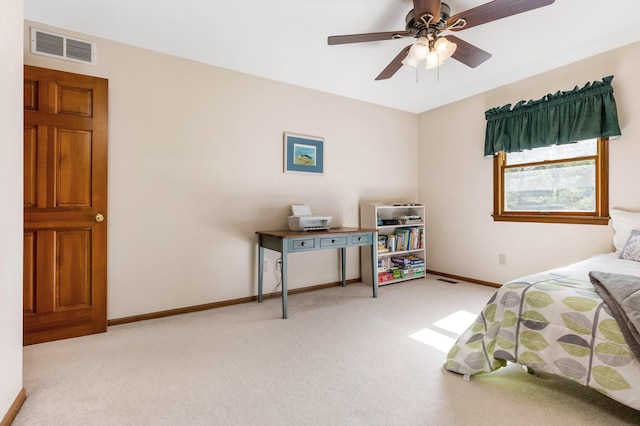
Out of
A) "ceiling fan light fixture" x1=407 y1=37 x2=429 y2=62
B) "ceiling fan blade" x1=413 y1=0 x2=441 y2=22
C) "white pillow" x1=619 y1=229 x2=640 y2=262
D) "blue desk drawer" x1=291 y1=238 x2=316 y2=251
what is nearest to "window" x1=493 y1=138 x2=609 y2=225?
"white pillow" x1=619 y1=229 x2=640 y2=262

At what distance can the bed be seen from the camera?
1.27 meters

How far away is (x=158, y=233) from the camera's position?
2711 mm

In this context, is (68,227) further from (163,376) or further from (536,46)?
(536,46)

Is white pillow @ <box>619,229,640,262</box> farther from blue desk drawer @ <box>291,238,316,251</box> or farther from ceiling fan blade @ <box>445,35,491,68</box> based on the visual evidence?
blue desk drawer @ <box>291,238,316,251</box>

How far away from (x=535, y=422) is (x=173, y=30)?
333 cm

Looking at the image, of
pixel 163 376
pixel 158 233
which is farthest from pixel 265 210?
pixel 163 376

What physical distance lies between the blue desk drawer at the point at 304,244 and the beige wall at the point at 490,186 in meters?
2.18

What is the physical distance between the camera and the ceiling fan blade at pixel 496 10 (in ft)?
5.50

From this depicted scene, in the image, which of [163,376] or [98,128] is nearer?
[163,376]

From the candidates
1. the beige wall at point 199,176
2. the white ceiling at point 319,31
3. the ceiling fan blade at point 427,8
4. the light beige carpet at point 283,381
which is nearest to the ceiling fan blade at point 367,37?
the ceiling fan blade at point 427,8

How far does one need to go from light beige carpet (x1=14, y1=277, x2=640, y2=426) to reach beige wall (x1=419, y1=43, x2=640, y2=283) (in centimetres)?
137

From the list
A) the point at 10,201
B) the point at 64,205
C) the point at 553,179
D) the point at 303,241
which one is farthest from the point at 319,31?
the point at 553,179

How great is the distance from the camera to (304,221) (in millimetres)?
3002

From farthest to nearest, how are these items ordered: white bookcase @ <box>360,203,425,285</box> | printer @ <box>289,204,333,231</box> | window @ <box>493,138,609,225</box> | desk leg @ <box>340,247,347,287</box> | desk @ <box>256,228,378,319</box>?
1. white bookcase @ <box>360,203,425,285</box>
2. desk leg @ <box>340,247,347,287</box>
3. printer @ <box>289,204,333,231</box>
4. window @ <box>493,138,609,225</box>
5. desk @ <box>256,228,378,319</box>
